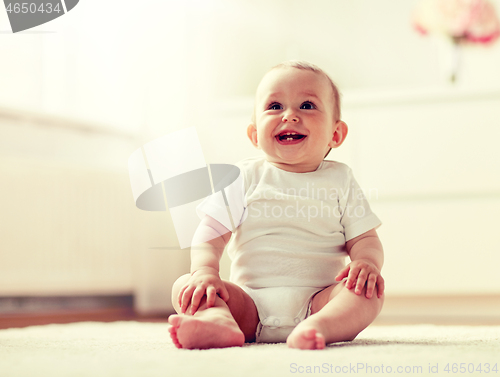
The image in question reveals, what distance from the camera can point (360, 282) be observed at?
0.70 meters

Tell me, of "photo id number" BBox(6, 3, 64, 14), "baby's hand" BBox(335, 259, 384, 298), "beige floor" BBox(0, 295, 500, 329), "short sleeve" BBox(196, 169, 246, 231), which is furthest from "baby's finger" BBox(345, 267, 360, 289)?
"photo id number" BBox(6, 3, 64, 14)

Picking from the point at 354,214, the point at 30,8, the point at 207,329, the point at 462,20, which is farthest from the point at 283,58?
the point at 207,329

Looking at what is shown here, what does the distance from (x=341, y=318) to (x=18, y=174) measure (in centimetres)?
107

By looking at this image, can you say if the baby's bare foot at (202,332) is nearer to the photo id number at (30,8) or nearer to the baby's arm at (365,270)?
the baby's arm at (365,270)

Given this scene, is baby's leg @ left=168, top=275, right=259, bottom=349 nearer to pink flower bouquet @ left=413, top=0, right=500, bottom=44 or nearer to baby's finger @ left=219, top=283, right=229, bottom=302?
baby's finger @ left=219, top=283, right=229, bottom=302

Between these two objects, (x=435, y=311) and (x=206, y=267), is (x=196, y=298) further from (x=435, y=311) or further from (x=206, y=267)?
(x=435, y=311)

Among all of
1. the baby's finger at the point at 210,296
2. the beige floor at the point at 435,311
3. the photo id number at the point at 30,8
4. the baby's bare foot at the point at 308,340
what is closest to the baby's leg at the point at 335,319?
the baby's bare foot at the point at 308,340

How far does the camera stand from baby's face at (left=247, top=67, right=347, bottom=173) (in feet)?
2.80

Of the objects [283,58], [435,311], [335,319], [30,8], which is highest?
[30,8]

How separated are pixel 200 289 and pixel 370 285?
0.74 feet

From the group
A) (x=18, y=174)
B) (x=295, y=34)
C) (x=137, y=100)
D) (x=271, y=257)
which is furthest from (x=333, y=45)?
(x=271, y=257)

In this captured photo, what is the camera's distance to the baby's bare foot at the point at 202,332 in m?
0.60

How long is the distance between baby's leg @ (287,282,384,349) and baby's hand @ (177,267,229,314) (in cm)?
12

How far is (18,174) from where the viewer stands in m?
1.41
